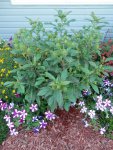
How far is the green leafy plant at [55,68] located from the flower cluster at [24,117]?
0.15m

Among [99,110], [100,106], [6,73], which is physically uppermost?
[6,73]

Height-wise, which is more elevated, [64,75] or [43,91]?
[64,75]

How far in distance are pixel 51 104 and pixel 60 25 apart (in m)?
1.04

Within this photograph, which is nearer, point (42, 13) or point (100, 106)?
point (100, 106)

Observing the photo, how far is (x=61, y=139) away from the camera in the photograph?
11.4 ft

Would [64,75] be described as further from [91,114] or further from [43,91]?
[91,114]

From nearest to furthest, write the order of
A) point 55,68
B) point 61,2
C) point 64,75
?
point 64,75 < point 55,68 < point 61,2

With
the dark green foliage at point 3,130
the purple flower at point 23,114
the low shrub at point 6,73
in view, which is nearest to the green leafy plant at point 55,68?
the purple flower at point 23,114

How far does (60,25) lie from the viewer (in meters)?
3.79

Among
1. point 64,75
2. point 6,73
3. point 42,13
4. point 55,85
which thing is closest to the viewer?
point 55,85

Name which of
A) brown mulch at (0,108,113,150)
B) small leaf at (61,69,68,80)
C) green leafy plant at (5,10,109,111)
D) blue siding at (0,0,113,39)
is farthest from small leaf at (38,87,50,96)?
blue siding at (0,0,113,39)

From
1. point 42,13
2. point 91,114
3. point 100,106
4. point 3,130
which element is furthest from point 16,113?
point 42,13

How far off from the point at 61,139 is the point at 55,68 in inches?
30.6

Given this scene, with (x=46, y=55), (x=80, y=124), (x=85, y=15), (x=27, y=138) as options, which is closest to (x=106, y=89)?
(x=80, y=124)
